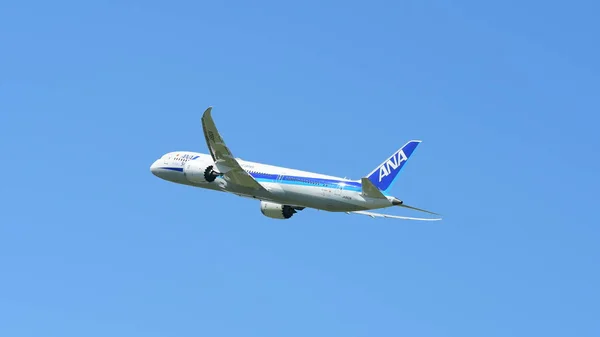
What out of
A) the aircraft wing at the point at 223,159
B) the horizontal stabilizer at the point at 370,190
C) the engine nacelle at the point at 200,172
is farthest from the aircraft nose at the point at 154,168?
the horizontal stabilizer at the point at 370,190

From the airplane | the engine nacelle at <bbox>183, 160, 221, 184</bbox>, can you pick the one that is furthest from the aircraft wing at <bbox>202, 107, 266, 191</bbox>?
the engine nacelle at <bbox>183, 160, 221, 184</bbox>

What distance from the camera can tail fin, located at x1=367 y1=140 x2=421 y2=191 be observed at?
95.1 metres

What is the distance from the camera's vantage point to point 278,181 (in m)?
101

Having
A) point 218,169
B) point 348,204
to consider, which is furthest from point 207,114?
point 348,204

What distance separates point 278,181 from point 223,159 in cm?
464

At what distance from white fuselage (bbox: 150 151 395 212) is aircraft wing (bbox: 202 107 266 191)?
1.04m

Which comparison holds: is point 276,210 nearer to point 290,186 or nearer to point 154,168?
point 290,186

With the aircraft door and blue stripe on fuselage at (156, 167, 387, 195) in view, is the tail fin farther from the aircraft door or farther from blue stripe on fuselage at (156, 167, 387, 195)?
the aircraft door

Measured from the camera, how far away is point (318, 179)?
98312 mm

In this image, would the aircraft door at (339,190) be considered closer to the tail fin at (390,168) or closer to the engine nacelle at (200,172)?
the tail fin at (390,168)

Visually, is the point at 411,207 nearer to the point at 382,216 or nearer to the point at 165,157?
the point at 382,216

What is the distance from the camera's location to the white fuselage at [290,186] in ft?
315

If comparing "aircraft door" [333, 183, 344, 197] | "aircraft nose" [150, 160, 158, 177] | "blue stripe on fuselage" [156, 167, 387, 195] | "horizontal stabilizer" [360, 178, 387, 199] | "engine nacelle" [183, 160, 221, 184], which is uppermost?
"aircraft nose" [150, 160, 158, 177]

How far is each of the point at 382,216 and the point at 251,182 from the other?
1269cm
